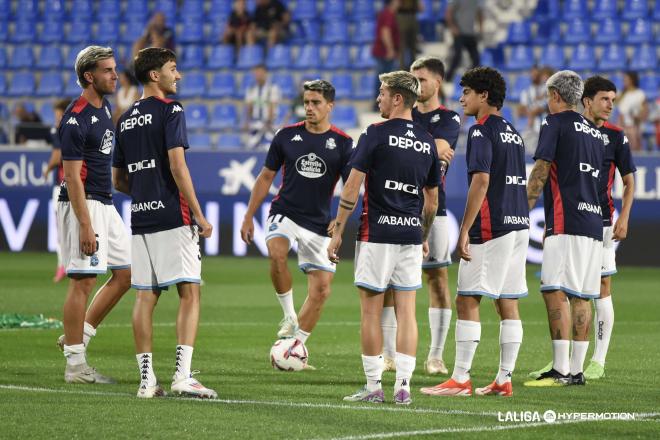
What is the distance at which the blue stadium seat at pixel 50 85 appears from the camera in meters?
27.4

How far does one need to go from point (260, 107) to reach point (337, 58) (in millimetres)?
3971

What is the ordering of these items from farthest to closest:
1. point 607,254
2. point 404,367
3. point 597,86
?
point 607,254 < point 597,86 < point 404,367

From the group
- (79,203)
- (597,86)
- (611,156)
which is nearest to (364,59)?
(611,156)

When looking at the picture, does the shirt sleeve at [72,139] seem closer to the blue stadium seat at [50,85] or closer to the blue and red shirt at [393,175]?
the blue and red shirt at [393,175]

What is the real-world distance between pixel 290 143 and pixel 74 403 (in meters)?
3.42

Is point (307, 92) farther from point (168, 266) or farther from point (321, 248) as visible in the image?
point (168, 266)

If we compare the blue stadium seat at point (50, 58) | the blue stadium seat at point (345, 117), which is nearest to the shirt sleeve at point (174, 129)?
the blue stadium seat at point (345, 117)

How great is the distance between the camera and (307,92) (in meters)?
10.3

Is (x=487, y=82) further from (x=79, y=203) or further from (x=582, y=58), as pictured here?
(x=582, y=58)

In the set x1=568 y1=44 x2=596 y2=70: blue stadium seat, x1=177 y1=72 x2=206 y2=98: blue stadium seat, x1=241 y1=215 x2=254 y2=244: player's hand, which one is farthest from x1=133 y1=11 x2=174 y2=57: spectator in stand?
x1=241 y1=215 x2=254 y2=244: player's hand

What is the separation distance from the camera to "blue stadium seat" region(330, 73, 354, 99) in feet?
83.3

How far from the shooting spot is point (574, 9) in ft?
87.0

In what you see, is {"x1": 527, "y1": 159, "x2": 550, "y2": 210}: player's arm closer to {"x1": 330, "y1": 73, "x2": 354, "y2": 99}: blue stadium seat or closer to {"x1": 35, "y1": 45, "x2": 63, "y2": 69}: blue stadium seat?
{"x1": 330, "y1": 73, "x2": 354, "y2": 99}: blue stadium seat

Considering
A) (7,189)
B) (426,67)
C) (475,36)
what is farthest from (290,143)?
(475,36)
